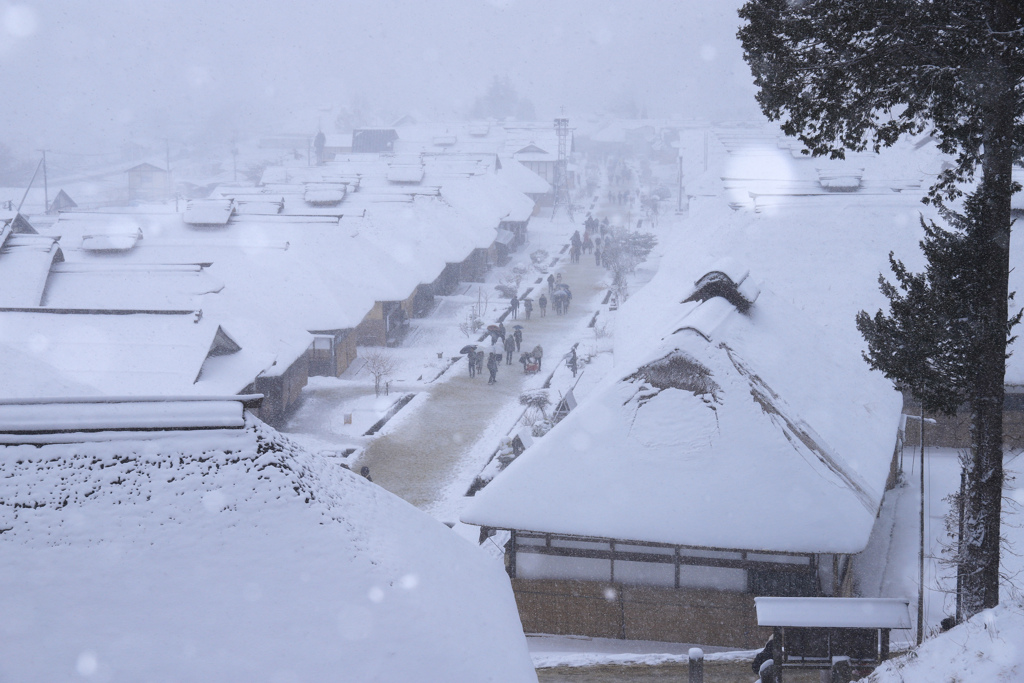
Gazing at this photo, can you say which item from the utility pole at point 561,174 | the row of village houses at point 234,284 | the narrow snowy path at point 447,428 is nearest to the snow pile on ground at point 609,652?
the narrow snowy path at point 447,428

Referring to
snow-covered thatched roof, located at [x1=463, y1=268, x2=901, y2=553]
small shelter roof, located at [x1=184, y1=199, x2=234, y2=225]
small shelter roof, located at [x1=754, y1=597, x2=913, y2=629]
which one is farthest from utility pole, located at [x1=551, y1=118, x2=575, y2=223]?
small shelter roof, located at [x1=754, y1=597, x2=913, y2=629]

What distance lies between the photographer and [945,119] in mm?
7652

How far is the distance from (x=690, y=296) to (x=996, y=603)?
856 centimetres

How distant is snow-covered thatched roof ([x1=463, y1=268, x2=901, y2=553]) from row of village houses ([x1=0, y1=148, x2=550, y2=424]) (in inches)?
337

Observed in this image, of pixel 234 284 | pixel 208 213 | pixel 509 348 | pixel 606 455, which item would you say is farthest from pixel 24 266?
pixel 606 455

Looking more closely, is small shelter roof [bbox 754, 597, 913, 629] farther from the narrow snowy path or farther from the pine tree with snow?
the narrow snowy path

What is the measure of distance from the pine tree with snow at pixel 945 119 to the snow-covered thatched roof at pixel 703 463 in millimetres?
2757

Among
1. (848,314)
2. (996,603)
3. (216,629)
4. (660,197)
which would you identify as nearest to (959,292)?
(996,603)

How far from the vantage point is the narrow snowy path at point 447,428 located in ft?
57.7

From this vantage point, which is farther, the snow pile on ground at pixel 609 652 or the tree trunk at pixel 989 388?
the snow pile on ground at pixel 609 652

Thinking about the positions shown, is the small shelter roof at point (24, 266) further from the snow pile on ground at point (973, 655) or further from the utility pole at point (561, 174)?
the utility pole at point (561, 174)

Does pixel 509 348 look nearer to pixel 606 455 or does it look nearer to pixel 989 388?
pixel 606 455

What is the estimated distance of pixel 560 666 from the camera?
10.2 meters

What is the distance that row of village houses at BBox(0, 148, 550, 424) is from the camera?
60.6 feet
